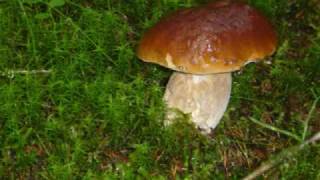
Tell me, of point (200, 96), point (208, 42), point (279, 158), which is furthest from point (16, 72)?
point (279, 158)

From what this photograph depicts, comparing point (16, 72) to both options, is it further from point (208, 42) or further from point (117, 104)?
point (208, 42)

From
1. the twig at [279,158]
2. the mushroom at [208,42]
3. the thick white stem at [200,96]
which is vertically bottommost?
the twig at [279,158]

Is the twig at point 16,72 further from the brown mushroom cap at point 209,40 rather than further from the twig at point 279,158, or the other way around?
the twig at point 279,158

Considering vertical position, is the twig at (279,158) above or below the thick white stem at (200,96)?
below

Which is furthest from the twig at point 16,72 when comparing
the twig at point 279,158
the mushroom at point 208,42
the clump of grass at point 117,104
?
the twig at point 279,158

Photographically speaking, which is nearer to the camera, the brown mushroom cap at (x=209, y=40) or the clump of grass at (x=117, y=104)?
the brown mushroom cap at (x=209, y=40)

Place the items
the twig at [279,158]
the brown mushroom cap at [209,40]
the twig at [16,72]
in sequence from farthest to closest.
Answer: the twig at [16,72] < the twig at [279,158] < the brown mushroom cap at [209,40]

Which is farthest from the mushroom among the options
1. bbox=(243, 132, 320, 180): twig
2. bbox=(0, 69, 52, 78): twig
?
bbox=(0, 69, 52, 78): twig
